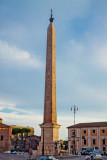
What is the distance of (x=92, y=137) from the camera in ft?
203

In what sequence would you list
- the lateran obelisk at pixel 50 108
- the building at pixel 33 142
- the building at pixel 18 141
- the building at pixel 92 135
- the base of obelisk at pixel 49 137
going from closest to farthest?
the base of obelisk at pixel 49 137, the lateran obelisk at pixel 50 108, the building at pixel 92 135, the building at pixel 33 142, the building at pixel 18 141

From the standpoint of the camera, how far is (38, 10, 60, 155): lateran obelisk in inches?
1300

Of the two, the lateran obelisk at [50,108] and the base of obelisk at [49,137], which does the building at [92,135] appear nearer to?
the base of obelisk at [49,137]

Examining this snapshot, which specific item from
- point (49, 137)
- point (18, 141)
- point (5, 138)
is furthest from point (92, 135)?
point (18, 141)

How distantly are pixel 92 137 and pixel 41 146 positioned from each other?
30.7 meters

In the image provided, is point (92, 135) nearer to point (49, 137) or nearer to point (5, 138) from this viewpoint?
point (5, 138)

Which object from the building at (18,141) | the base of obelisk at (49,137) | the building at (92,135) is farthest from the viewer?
the building at (18,141)

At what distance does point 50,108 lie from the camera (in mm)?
33531

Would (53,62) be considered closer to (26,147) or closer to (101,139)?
(101,139)

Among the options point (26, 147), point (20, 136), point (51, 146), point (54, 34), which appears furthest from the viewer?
point (20, 136)

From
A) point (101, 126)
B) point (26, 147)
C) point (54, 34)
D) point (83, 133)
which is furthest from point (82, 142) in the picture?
point (54, 34)

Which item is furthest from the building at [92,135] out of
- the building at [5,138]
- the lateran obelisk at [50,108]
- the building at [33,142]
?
the lateran obelisk at [50,108]

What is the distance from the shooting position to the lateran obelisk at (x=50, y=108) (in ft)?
108

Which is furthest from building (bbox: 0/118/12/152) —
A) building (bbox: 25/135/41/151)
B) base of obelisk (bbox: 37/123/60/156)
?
base of obelisk (bbox: 37/123/60/156)
